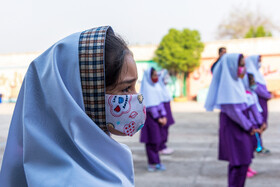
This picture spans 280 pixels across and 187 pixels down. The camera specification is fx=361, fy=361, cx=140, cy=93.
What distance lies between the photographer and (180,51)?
18719mm

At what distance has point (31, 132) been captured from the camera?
1114 mm

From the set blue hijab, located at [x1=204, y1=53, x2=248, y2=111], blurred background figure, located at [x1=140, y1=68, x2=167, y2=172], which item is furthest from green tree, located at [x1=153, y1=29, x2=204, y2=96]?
blue hijab, located at [x1=204, y1=53, x2=248, y2=111]

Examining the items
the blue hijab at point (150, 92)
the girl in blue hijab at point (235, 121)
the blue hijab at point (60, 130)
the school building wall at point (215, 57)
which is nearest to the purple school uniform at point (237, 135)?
the girl in blue hijab at point (235, 121)

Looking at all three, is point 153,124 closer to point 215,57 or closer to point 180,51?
point 180,51

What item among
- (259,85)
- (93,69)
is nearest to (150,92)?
(259,85)

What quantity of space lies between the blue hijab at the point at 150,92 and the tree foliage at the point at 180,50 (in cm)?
1265

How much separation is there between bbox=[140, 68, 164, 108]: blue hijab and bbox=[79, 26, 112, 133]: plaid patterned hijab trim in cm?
454

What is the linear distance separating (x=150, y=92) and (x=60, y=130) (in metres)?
4.84

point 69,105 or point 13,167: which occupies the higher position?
point 69,105

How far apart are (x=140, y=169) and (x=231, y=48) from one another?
48.0 feet

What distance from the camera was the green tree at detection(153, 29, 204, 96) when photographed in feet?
61.5

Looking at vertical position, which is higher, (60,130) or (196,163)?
(60,130)

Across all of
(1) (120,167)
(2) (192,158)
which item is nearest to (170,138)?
(2) (192,158)

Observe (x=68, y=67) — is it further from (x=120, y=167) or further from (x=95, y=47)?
(x=120, y=167)
